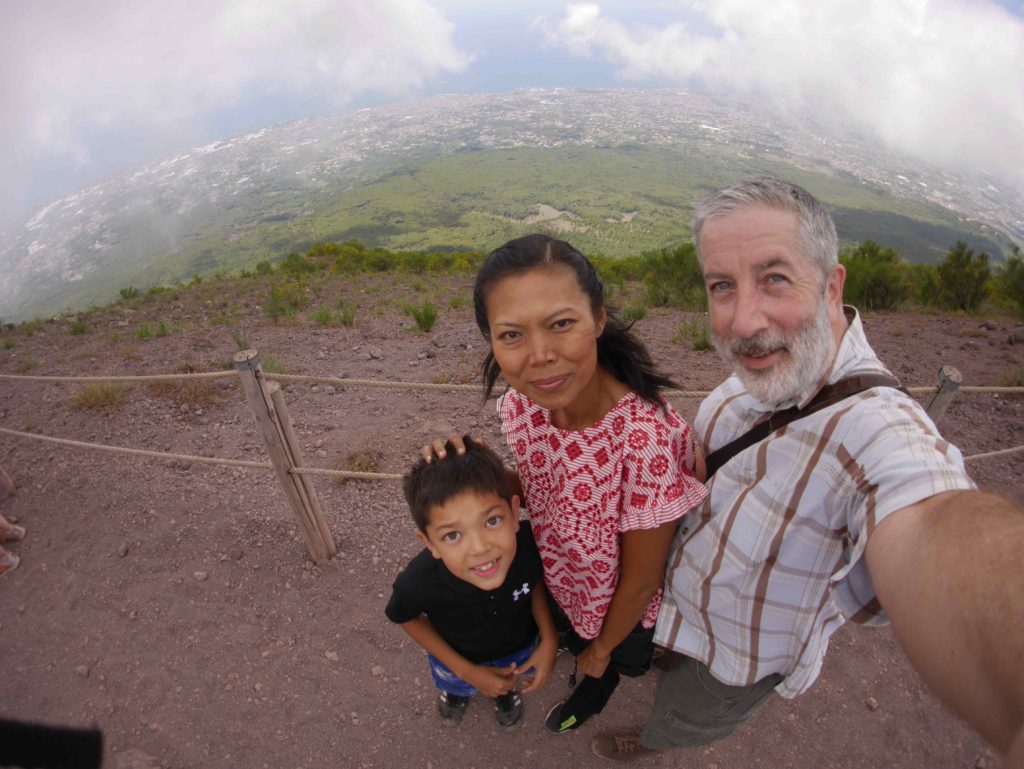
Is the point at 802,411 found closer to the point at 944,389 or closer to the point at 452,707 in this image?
the point at 944,389

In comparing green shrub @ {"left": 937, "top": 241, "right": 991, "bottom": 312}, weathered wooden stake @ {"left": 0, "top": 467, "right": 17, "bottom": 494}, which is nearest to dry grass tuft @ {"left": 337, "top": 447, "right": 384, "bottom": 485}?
weathered wooden stake @ {"left": 0, "top": 467, "right": 17, "bottom": 494}

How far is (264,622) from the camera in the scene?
2617mm

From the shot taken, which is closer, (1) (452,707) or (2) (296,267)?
(1) (452,707)

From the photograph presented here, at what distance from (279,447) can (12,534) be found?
2391 mm

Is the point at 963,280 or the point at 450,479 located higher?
the point at 450,479

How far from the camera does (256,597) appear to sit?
275 centimetres

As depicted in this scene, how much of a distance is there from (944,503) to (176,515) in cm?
407

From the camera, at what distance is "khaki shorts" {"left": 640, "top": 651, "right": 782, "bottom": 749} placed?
4.26ft

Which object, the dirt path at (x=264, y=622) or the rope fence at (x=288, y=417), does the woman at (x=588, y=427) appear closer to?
the rope fence at (x=288, y=417)

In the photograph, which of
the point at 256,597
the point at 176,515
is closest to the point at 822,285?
the point at 256,597

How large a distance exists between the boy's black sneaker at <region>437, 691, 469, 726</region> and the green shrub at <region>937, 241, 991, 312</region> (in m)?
10.1

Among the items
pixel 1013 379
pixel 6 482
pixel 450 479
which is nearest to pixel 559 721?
pixel 450 479

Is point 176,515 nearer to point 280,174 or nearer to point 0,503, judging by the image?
point 0,503

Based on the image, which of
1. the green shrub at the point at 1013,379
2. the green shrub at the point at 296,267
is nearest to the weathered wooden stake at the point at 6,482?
the green shrub at the point at 1013,379
